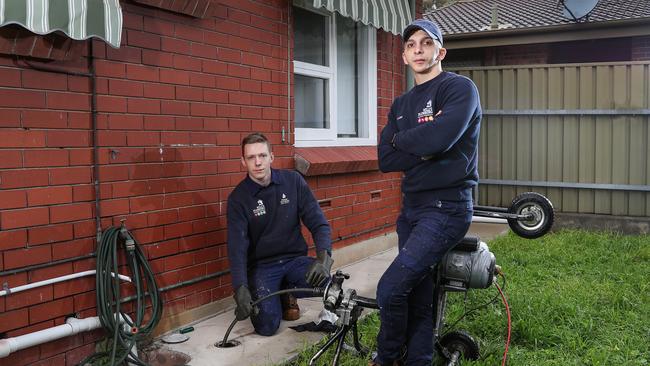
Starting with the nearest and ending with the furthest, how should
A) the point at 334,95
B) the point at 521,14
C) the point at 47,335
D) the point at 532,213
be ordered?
the point at 47,335 → the point at 532,213 → the point at 334,95 → the point at 521,14

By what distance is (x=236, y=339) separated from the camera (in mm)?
4047

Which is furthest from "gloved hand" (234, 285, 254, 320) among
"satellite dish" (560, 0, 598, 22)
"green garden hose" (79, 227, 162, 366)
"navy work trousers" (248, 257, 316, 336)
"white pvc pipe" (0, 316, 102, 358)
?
"satellite dish" (560, 0, 598, 22)

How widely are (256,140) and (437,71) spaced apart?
1491 mm

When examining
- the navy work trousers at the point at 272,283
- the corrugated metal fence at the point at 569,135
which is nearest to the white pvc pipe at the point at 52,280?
the navy work trousers at the point at 272,283

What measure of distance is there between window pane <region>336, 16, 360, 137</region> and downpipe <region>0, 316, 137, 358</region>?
3538 millimetres

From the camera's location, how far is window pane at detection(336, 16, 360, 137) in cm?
644

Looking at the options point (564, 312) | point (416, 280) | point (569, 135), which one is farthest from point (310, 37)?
point (569, 135)

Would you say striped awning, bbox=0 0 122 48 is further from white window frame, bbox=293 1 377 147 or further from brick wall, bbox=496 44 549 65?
brick wall, bbox=496 44 549 65

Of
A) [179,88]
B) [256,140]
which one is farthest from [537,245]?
[179,88]

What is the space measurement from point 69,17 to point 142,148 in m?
1.04

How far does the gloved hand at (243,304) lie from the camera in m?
3.74

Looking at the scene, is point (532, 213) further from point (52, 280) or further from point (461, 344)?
point (52, 280)

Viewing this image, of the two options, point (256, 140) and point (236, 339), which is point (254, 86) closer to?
point (256, 140)

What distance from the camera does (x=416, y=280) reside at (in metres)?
3.09
